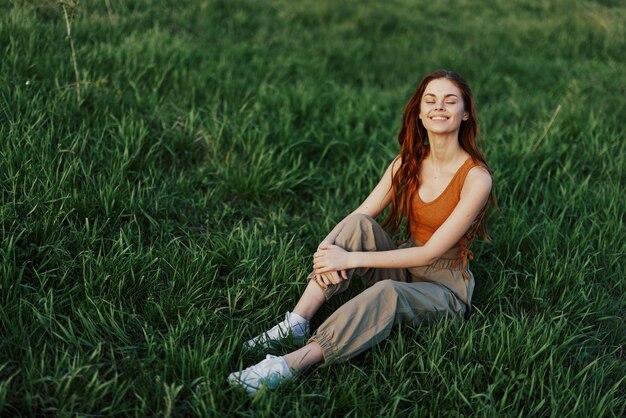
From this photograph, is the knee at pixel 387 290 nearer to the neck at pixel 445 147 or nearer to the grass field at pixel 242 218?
the grass field at pixel 242 218

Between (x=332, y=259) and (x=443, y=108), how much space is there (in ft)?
2.55

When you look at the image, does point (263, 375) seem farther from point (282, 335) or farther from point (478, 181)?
point (478, 181)

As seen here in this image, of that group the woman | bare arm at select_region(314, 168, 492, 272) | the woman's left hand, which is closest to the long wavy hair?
the woman

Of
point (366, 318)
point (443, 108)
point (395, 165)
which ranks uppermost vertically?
point (443, 108)

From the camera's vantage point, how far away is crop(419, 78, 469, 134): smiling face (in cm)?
245

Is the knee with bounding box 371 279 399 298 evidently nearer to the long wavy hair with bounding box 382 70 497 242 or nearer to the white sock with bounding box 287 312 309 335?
the white sock with bounding box 287 312 309 335

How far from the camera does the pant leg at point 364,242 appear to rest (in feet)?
8.13

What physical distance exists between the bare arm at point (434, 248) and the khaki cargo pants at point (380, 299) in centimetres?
8

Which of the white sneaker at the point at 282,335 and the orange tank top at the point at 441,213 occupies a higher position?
the orange tank top at the point at 441,213

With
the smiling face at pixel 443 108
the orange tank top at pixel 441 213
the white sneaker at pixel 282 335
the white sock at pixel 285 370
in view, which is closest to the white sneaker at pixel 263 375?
the white sock at pixel 285 370

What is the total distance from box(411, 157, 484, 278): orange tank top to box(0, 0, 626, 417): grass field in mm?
322

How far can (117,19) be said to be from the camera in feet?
15.4

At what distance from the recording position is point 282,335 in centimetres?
232

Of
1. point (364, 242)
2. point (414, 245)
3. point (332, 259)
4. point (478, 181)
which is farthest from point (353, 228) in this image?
point (478, 181)
